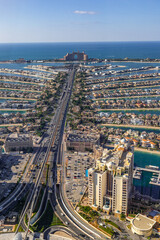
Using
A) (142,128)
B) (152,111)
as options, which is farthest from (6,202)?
(152,111)

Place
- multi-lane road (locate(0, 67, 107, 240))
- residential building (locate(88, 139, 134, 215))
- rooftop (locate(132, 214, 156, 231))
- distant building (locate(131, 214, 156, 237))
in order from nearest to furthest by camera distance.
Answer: distant building (locate(131, 214, 156, 237)) < rooftop (locate(132, 214, 156, 231)) < multi-lane road (locate(0, 67, 107, 240)) < residential building (locate(88, 139, 134, 215))

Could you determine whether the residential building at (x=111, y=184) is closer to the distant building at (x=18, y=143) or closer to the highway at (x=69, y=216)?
the highway at (x=69, y=216)

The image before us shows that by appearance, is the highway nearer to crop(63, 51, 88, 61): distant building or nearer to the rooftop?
the rooftop

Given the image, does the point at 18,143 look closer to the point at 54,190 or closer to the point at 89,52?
the point at 54,190

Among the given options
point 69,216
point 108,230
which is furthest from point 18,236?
point 108,230

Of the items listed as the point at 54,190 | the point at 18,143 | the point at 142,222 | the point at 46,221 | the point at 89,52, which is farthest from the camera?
the point at 89,52

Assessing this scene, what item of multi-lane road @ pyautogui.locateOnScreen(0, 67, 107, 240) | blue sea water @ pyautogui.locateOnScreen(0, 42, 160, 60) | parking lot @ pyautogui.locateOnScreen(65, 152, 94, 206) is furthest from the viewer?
blue sea water @ pyautogui.locateOnScreen(0, 42, 160, 60)

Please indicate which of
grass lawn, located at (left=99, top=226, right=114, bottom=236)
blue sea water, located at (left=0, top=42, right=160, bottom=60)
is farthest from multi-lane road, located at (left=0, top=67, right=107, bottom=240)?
blue sea water, located at (left=0, top=42, right=160, bottom=60)
